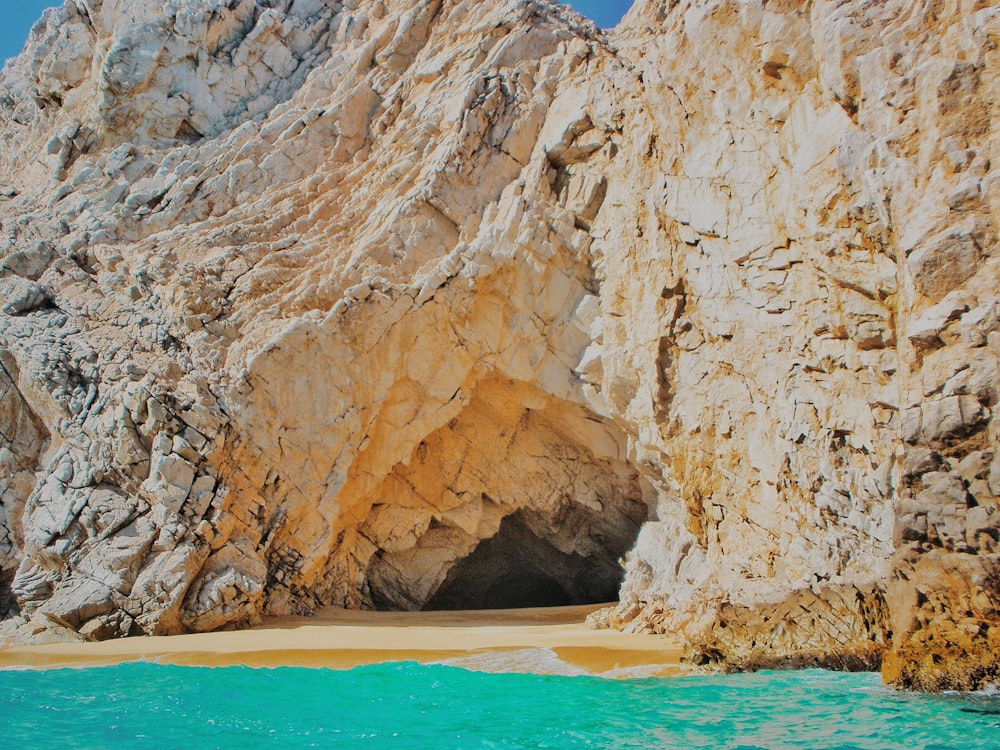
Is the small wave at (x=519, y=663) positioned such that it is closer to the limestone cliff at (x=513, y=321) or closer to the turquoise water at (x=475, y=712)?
the turquoise water at (x=475, y=712)

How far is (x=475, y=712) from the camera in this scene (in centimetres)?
803

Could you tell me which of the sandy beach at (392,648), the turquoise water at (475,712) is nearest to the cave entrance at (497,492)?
the sandy beach at (392,648)

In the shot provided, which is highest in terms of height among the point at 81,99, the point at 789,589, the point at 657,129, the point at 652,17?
the point at 652,17

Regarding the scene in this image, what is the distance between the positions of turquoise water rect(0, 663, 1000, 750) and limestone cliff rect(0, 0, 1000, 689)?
3.28ft

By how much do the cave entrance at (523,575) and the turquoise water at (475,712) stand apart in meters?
8.63

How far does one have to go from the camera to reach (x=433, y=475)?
17406 mm

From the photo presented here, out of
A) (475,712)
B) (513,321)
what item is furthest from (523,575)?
(475,712)

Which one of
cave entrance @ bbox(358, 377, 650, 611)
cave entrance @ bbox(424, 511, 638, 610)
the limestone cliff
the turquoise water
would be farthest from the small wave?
cave entrance @ bbox(424, 511, 638, 610)

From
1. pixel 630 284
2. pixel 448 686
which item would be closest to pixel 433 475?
pixel 630 284

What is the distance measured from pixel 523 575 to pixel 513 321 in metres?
7.43

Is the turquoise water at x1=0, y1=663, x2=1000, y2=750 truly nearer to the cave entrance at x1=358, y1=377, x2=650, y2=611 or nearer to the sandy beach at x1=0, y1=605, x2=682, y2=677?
the sandy beach at x1=0, y1=605, x2=682, y2=677

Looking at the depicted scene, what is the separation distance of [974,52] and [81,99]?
73.1 ft

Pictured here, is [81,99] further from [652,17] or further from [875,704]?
[875,704]

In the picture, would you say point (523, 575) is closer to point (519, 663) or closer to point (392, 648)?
point (392, 648)
